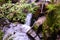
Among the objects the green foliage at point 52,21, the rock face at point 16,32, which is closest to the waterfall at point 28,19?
the rock face at point 16,32

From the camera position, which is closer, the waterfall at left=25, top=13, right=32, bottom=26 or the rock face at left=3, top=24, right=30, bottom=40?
the rock face at left=3, top=24, right=30, bottom=40

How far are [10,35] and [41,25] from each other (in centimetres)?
115

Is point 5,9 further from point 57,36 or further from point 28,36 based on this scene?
point 57,36

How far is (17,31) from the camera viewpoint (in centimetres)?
648

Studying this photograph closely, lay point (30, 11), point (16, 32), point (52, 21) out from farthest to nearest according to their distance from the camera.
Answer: point (30, 11)
point (16, 32)
point (52, 21)

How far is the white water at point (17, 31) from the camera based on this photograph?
6098 millimetres

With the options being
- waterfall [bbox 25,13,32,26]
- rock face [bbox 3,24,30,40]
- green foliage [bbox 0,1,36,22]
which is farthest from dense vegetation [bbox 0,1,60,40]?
rock face [bbox 3,24,30,40]

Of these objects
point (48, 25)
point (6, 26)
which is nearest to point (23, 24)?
point (6, 26)

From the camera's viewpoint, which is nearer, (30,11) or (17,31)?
(17,31)

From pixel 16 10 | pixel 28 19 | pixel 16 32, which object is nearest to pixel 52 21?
pixel 16 32

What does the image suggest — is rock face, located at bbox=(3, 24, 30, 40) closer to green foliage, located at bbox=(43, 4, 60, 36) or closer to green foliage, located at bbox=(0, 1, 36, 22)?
green foliage, located at bbox=(0, 1, 36, 22)

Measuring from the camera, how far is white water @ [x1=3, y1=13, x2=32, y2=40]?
6.10m

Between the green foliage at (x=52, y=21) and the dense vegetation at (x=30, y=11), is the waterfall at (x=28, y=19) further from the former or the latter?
the green foliage at (x=52, y=21)

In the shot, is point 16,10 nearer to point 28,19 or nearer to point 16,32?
point 28,19
